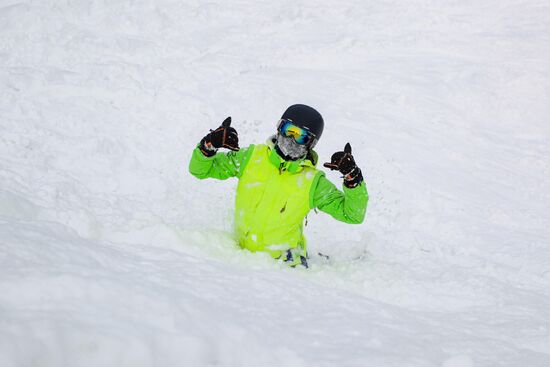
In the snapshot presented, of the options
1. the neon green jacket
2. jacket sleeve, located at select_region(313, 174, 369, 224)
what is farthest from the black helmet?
jacket sleeve, located at select_region(313, 174, 369, 224)

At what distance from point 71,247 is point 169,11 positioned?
33.1ft

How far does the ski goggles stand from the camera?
4.29 meters

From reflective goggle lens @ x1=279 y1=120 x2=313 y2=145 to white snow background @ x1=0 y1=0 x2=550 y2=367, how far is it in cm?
112

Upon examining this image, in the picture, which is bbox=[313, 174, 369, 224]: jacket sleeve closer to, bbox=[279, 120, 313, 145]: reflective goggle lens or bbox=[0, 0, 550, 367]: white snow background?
bbox=[279, 120, 313, 145]: reflective goggle lens

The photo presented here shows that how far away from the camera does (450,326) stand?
3154 millimetres

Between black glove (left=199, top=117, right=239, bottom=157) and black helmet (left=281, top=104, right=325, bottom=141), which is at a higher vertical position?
black helmet (left=281, top=104, right=325, bottom=141)

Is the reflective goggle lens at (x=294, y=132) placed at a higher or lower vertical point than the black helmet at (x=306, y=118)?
lower

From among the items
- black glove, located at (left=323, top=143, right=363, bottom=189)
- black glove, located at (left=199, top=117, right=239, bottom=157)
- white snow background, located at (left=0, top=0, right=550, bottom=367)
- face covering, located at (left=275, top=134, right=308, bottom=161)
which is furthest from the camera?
face covering, located at (left=275, top=134, right=308, bottom=161)

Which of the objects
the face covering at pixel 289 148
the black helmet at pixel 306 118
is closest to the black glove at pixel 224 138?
the face covering at pixel 289 148

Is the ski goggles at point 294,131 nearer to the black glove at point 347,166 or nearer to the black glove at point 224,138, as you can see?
the black glove at point 347,166

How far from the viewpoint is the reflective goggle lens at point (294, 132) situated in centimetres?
429

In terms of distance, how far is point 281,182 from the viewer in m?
4.42

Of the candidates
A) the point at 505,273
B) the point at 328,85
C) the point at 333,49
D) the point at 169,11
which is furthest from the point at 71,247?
the point at 169,11

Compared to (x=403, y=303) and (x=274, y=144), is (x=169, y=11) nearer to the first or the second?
(x=274, y=144)
